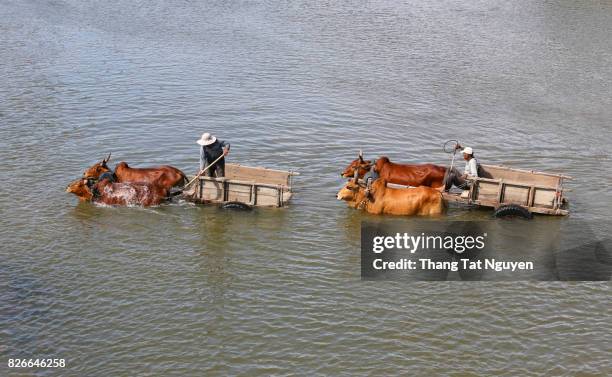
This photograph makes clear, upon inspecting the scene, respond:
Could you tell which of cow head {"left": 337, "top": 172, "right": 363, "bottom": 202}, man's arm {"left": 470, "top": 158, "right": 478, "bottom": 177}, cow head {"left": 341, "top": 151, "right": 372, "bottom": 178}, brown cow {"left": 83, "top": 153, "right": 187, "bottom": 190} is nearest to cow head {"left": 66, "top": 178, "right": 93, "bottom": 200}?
brown cow {"left": 83, "top": 153, "right": 187, "bottom": 190}

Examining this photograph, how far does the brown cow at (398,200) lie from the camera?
17.1 metres

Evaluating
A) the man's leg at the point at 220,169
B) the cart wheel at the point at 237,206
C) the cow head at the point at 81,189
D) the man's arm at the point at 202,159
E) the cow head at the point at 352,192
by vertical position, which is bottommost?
the cart wheel at the point at 237,206

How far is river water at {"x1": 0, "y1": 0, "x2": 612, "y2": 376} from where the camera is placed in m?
12.7

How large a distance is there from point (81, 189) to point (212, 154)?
3.15m

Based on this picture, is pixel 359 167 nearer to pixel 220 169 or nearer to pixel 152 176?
pixel 220 169

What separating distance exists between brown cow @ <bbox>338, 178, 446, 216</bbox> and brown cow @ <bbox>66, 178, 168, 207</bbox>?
4.46 m

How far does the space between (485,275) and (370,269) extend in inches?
88.7

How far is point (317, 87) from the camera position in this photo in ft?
92.2

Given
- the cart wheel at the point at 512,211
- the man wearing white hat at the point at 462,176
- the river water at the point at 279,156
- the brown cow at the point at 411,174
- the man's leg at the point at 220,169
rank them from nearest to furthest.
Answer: the river water at the point at 279,156 < the cart wheel at the point at 512,211 < the man wearing white hat at the point at 462,176 < the brown cow at the point at 411,174 < the man's leg at the point at 220,169

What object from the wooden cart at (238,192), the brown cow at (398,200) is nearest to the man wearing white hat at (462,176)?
the brown cow at (398,200)

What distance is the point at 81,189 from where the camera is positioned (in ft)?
58.1

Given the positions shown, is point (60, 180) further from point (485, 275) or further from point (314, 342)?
point (485, 275)

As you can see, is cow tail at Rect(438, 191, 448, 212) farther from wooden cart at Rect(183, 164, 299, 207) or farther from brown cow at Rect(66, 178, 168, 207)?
brown cow at Rect(66, 178, 168, 207)

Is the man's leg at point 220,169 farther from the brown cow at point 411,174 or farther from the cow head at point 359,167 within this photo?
the brown cow at point 411,174
